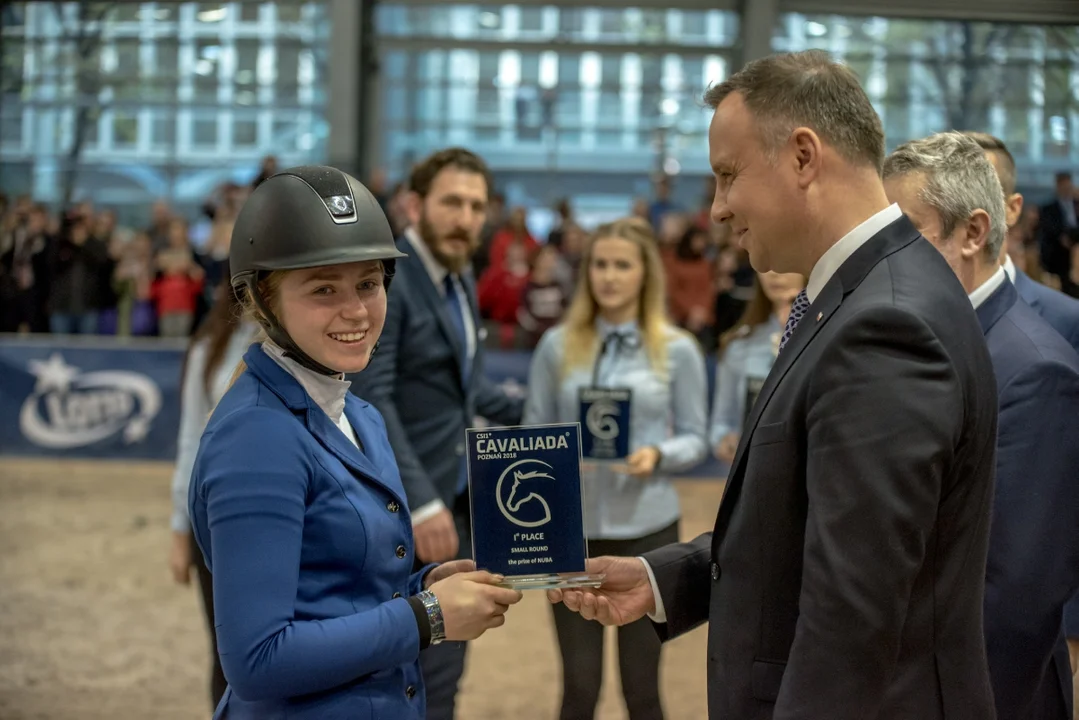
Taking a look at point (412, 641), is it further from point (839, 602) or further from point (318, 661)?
point (839, 602)

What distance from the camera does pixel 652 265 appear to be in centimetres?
401

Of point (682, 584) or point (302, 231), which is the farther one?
point (682, 584)

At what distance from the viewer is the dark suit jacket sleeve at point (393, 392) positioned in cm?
321

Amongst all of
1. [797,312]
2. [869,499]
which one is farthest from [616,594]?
[869,499]

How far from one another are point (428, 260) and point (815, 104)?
1928 mm

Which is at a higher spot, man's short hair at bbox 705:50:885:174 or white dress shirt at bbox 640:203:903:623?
man's short hair at bbox 705:50:885:174

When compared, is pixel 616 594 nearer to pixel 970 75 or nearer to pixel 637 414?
pixel 637 414

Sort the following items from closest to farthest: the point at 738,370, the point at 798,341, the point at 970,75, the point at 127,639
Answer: the point at 798,341, the point at 738,370, the point at 127,639, the point at 970,75

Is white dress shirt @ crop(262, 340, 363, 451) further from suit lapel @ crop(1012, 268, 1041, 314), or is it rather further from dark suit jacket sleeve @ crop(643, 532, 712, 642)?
suit lapel @ crop(1012, 268, 1041, 314)

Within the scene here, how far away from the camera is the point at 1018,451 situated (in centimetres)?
221

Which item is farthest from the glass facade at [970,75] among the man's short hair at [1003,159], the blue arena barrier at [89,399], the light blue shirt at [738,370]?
the blue arena barrier at [89,399]

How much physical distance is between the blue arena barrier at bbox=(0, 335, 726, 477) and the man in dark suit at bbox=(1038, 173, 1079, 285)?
672 centimetres

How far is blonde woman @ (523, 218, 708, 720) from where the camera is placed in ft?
11.8

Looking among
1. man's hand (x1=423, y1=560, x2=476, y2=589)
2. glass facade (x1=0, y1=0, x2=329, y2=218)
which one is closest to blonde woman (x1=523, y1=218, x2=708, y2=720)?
man's hand (x1=423, y1=560, x2=476, y2=589)
